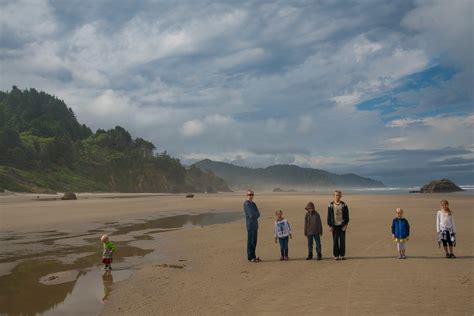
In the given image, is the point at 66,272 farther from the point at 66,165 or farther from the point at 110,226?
the point at 66,165

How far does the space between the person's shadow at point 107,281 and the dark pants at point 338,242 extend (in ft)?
23.7

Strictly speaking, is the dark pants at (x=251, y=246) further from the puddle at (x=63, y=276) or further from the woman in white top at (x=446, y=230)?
the woman in white top at (x=446, y=230)

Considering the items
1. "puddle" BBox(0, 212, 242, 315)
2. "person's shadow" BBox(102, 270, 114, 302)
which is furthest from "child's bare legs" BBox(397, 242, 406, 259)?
"person's shadow" BBox(102, 270, 114, 302)

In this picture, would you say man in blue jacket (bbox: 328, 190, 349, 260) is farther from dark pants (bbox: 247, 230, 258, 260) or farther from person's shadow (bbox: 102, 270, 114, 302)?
person's shadow (bbox: 102, 270, 114, 302)

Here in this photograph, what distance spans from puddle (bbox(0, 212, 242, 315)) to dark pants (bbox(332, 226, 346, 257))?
6.50 m

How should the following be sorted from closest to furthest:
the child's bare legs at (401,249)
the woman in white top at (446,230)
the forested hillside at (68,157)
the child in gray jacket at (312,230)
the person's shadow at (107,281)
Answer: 1. the person's shadow at (107,281)
2. the child's bare legs at (401,249)
3. the woman in white top at (446,230)
4. the child in gray jacket at (312,230)
5. the forested hillside at (68,157)

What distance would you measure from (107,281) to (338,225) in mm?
7554

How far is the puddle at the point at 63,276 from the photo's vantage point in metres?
7.99

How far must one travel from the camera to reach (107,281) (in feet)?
32.8

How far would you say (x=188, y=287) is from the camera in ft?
30.2

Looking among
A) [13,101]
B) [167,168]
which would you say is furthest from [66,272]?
[13,101]

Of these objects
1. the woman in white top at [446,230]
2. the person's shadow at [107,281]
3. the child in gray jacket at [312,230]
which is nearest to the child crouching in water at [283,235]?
the child in gray jacket at [312,230]

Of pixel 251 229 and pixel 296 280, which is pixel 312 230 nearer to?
pixel 251 229

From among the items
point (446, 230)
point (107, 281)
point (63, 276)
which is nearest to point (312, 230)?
point (446, 230)
